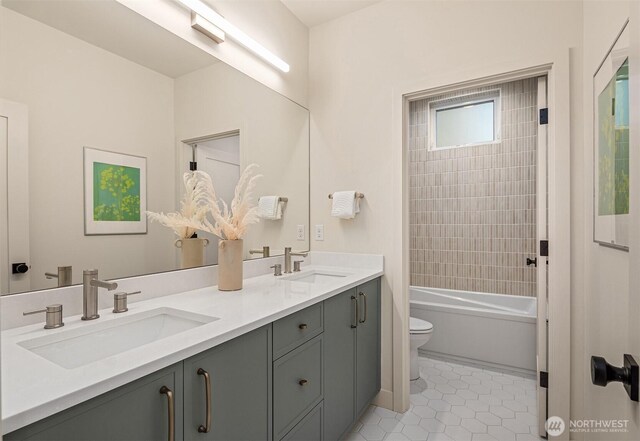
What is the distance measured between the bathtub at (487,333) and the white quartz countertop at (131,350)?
1614 mm

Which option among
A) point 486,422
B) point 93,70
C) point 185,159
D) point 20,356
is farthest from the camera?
point 486,422

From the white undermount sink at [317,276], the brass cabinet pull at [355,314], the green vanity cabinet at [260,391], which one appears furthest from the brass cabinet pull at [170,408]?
the white undermount sink at [317,276]

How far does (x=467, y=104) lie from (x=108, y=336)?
11.5 ft

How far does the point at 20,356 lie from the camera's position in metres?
0.87

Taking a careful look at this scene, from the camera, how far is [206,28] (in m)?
1.71

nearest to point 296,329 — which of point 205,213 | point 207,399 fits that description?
point 207,399

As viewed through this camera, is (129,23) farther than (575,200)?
No

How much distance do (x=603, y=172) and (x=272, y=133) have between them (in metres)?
1.72

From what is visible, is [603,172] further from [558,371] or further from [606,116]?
[558,371]

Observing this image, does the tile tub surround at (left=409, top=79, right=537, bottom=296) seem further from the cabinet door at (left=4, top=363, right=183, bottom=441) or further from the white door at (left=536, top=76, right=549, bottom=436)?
the cabinet door at (left=4, top=363, right=183, bottom=441)

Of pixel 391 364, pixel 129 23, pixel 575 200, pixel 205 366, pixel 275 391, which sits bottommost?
pixel 391 364

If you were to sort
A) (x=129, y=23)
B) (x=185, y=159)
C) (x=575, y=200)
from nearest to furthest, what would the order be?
(x=129, y=23) → (x=185, y=159) → (x=575, y=200)

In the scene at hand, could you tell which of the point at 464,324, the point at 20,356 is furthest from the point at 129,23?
the point at 464,324

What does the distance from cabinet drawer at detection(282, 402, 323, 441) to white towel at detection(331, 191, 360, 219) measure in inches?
44.0
